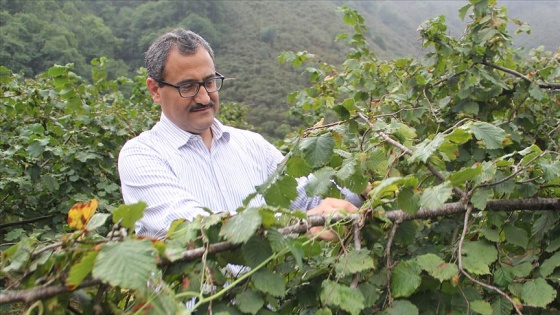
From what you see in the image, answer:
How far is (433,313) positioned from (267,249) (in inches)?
16.8

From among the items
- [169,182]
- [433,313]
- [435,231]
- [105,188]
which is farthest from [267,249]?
[105,188]

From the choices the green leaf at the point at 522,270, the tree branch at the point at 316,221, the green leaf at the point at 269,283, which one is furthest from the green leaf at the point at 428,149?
the green leaf at the point at 269,283

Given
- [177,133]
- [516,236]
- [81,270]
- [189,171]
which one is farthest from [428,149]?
[177,133]

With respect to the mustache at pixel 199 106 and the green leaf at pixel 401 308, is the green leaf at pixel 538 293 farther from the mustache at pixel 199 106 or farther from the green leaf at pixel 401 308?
the mustache at pixel 199 106

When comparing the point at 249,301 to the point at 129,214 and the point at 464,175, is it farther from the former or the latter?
the point at 464,175

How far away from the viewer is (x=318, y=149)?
52.1 inches

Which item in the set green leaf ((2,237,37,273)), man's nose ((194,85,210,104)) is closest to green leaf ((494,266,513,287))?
green leaf ((2,237,37,273))

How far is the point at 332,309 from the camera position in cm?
100

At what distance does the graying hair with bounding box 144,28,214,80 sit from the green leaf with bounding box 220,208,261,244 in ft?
4.31

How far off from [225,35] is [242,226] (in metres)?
43.9

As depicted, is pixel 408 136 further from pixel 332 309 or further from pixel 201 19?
pixel 201 19

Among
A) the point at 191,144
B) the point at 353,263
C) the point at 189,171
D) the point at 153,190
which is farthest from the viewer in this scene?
the point at 191,144

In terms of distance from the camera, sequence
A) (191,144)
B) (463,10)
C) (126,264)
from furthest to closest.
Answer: (463,10) < (191,144) < (126,264)

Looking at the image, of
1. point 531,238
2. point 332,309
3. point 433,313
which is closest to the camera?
point 332,309
